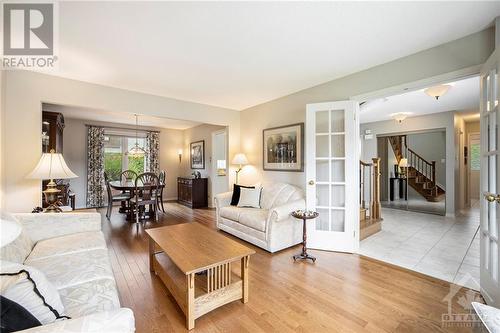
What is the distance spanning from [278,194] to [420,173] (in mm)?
6218

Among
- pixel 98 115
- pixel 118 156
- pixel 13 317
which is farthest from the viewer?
pixel 118 156

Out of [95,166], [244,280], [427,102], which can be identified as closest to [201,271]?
[244,280]

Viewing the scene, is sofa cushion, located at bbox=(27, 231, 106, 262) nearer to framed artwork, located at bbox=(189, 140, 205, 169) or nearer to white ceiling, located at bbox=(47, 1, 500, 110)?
white ceiling, located at bbox=(47, 1, 500, 110)

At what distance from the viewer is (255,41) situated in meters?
2.29

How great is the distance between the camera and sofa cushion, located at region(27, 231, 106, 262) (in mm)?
1838

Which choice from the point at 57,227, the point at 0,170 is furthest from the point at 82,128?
the point at 57,227

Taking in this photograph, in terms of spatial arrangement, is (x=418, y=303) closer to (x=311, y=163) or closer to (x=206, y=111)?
(x=311, y=163)

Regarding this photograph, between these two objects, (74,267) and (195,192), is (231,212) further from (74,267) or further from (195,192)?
(195,192)

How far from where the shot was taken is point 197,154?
701 cm

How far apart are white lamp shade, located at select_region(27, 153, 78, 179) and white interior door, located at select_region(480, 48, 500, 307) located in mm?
4232

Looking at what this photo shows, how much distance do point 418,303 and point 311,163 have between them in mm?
1951

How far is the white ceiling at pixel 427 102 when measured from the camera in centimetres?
384

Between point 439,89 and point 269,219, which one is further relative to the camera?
point 439,89

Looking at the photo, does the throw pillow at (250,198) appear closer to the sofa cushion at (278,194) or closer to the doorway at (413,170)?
the sofa cushion at (278,194)
